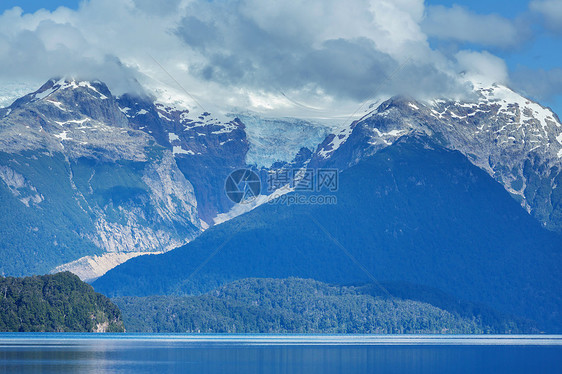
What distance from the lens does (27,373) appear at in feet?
575

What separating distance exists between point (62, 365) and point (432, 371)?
66011mm

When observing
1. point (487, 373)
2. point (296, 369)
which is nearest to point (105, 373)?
point (296, 369)

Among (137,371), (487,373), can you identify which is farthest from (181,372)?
(487,373)

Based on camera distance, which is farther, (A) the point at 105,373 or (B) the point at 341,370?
(B) the point at 341,370

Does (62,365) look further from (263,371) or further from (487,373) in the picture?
(487,373)

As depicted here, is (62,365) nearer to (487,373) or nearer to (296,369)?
(296,369)

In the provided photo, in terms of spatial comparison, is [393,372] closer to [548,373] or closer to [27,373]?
[548,373]

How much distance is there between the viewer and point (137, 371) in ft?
618

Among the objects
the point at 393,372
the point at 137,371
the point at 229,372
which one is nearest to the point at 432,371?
the point at 393,372

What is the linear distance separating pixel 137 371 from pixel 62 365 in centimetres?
1676

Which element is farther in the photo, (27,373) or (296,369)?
(296,369)

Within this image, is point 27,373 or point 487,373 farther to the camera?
point 487,373

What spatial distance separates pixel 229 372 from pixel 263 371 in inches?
284

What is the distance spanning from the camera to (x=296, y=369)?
19975 cm
